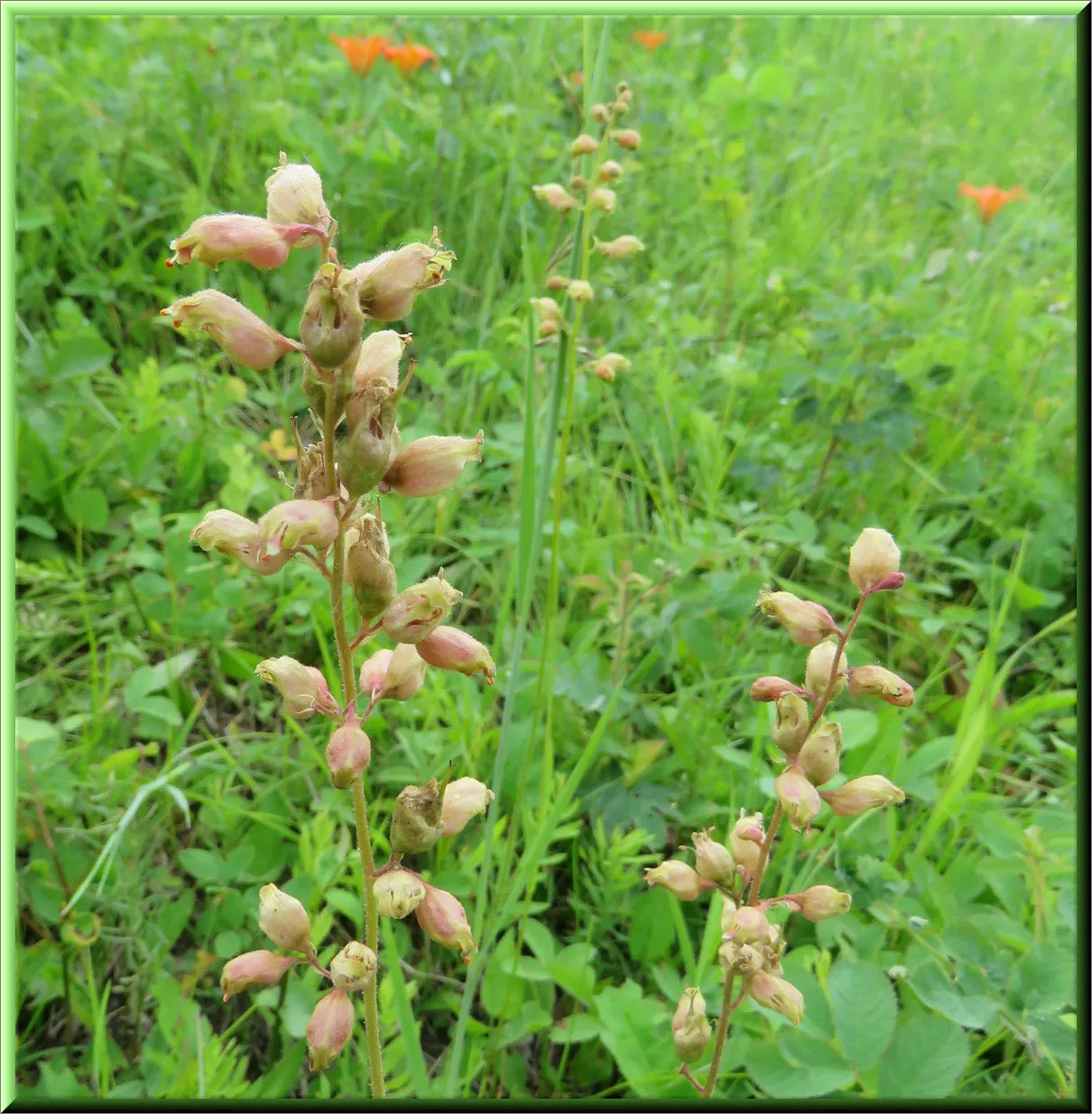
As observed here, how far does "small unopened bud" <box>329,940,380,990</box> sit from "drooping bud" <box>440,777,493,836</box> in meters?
0.16

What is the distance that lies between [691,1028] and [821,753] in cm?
43

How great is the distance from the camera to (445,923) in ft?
3.43

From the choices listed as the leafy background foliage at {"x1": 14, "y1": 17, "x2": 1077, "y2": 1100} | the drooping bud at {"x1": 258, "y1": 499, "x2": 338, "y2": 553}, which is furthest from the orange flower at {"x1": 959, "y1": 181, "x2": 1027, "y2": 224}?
the drooping bud at {"x1": 258, "y1": 499, "x2": 338, "y2": 553}

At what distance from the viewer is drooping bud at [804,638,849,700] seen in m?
1.21

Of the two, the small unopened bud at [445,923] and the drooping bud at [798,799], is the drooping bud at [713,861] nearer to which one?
the drooping bud at [798,799]

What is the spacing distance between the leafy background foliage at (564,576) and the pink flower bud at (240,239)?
573 mm

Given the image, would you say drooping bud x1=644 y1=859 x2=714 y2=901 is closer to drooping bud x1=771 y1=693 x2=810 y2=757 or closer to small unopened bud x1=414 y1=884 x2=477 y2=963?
drooping bud x1=771 y1=693 x2=810 y2=757

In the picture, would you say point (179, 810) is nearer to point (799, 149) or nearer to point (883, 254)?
point (883, 254)

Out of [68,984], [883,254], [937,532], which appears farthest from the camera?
[883,254]

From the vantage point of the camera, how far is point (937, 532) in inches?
98.3

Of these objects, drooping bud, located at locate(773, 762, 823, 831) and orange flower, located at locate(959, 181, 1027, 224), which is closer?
drooping bud, located at locate(773, 762, 823, 831)

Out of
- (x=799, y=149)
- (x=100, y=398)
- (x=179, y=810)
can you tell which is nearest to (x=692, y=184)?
(x=799, y=149)

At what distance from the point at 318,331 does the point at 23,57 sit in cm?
387

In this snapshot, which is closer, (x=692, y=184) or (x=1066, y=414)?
(x=1066, y=414)
